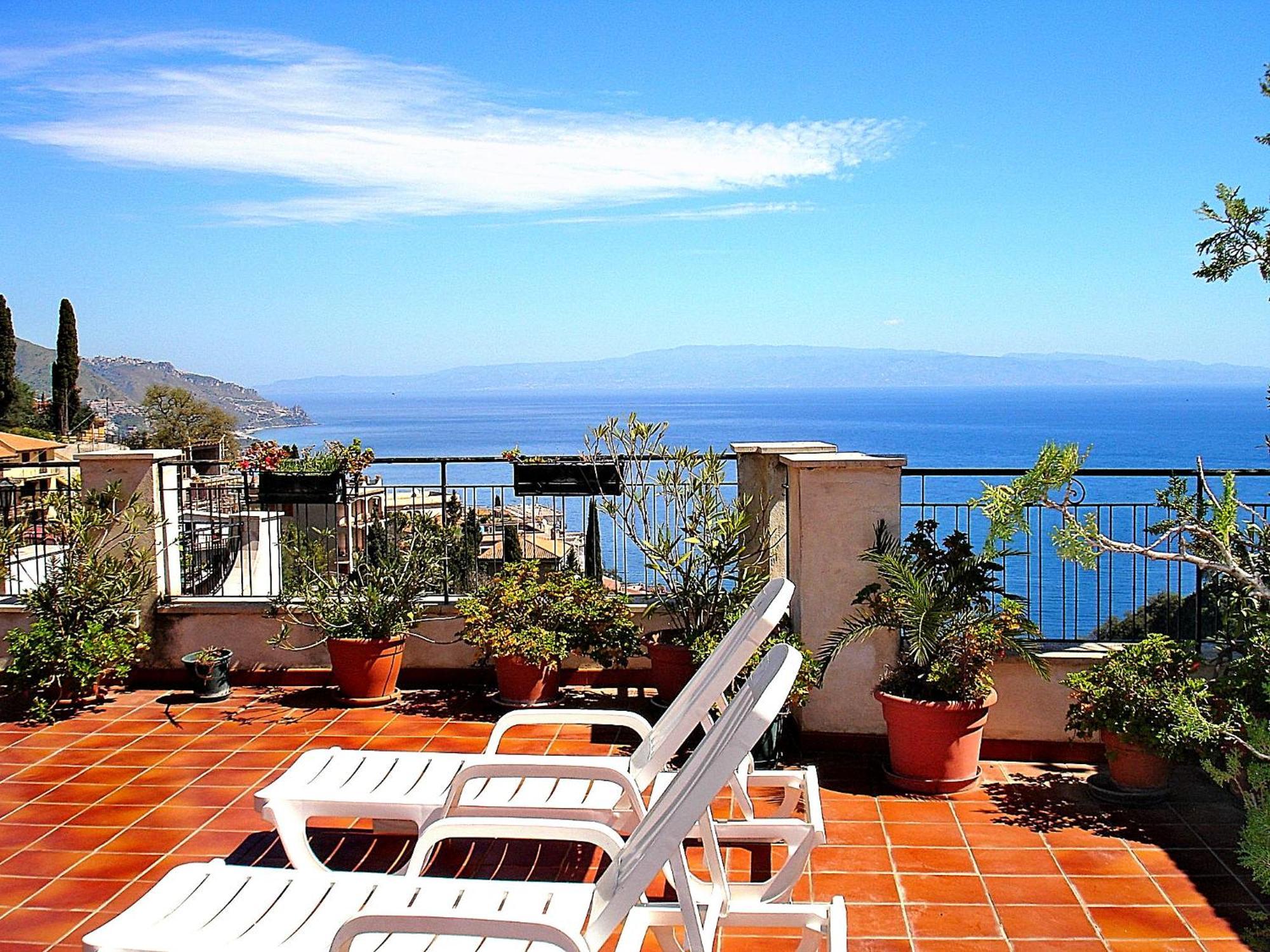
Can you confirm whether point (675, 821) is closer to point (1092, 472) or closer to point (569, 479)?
point (1092, 472)

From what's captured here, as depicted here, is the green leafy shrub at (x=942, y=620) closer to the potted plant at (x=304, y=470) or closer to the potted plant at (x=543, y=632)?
the potted plant at (x=543, y=632)

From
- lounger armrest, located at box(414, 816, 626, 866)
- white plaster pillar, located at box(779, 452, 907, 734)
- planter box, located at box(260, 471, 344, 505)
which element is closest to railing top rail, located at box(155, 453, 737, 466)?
planter box, located at box(260, 471, 344, 505)

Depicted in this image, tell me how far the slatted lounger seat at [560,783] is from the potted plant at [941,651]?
0.91 meters

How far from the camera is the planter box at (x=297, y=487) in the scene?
21.2 ft

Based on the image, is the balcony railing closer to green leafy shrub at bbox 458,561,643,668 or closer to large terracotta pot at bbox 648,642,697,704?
green leafy shrub at bbox 458,561,643,668

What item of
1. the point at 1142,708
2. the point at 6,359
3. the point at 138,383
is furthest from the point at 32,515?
the point at 138,383

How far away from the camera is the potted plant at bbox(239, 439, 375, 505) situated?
6.47 m

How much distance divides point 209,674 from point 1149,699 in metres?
4.77

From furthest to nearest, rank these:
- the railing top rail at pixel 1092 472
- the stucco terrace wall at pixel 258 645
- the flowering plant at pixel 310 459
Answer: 1. the flowering plant at pixel 310 459
2. the stucco terrace wall at pixel 258 645
3. the railing top rail at pixel 1092 472

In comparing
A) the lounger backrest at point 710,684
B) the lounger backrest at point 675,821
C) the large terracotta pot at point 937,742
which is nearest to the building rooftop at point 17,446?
the large terracotta pot at point 937,742

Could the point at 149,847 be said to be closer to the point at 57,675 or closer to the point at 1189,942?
the point at 57,675

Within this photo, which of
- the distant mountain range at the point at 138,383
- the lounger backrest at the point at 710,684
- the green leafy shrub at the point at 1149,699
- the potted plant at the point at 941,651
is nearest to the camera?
the lounger backrest at the point at 710,684

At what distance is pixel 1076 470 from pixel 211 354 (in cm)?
5445

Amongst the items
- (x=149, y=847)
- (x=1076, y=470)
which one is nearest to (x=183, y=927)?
(x=149, y=847)
